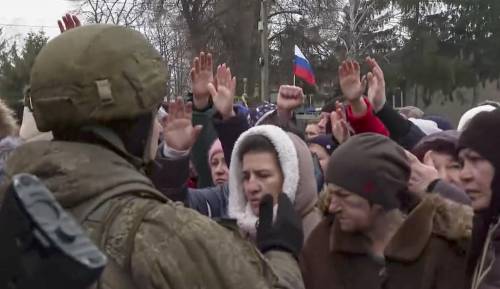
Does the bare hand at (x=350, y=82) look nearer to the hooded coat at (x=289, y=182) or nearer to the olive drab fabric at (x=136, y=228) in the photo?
the hooded coat at (x=289, y=182)

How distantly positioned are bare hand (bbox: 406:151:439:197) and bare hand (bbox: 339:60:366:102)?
1213mm

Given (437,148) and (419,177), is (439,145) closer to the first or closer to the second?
(437,148)

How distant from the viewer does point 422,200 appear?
3615mm

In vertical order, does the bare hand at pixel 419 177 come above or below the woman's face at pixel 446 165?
above

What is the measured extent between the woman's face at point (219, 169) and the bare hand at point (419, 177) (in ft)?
5.23

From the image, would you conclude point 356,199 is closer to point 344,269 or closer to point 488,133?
point 344,269

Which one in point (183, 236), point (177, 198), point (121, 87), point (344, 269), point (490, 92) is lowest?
point (490, 92)

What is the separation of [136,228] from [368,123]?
311cm

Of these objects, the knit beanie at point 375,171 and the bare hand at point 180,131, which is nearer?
the knit beanie at point 375,171

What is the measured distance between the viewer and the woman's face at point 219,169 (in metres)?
5.32

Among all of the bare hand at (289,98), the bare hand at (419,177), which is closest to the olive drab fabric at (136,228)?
the bare hand at (419,177)

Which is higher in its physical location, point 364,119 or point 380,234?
point 364,119

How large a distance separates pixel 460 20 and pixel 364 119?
41944mm

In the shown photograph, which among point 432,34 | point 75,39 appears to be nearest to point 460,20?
point 432,34
